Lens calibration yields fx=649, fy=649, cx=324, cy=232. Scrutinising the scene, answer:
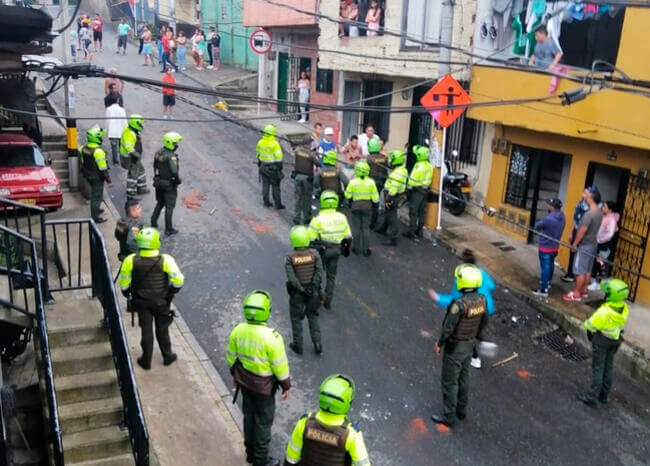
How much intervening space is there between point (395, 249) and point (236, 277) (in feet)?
11.7

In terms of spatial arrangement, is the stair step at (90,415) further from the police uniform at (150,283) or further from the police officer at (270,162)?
the police officer at (270,162)

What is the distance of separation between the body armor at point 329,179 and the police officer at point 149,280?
607cm

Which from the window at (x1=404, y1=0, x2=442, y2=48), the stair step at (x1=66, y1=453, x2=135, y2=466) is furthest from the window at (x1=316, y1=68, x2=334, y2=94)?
the stair step at (x1=66, y1=453, x2=135, y2=466)

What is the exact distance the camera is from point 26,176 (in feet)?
43.4

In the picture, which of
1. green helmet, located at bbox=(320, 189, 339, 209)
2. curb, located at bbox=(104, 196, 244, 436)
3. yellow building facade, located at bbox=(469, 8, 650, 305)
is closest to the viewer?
curb, located at bbox=(104, 196, 244, 436)

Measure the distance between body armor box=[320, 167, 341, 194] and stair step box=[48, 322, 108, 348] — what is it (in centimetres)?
684

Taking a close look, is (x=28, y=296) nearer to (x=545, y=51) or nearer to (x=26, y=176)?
(x=26, y=176)

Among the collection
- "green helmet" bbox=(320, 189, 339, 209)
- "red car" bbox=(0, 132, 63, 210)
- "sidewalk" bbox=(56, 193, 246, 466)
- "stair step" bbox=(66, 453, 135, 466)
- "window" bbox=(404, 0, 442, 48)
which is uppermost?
"window" bbox=(404, 0, 442, 48)

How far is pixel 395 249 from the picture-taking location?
43.5ft

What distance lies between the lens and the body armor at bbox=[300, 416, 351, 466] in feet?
15.8

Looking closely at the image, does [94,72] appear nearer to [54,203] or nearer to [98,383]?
[98,383]

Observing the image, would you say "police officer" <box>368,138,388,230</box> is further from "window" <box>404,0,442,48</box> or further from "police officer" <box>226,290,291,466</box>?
"police officer" <box>226,290,291,466</box>

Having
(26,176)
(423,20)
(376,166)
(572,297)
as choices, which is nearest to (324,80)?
(423,20)

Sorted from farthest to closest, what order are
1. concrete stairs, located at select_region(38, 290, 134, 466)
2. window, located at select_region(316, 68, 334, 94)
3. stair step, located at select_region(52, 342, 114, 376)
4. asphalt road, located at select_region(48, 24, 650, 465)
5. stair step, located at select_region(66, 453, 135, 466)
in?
window, located at select_region(316, 68, 334, 94), asphalt road, located at select_region(48, 24, 650, 465), stair step, located at select_region(52, 342, 114, 376), concrete stairs, located at select_region(38, 290, 134, 466), stair step, located at select_region(66, 453, 135, 466)
